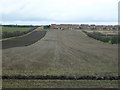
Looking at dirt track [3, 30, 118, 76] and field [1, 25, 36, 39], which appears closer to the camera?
dirt track [3, 30, 118, 76]

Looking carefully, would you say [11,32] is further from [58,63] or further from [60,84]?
[60,84]

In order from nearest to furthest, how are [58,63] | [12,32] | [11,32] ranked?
[58,63], [11,32], [12,32]

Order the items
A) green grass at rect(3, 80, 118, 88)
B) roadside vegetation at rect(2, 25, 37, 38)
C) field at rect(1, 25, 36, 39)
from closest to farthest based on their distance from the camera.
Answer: green grass at rect(3, 80, 118, 88)
field at rect(1, 25, 36, 39)
roadside vegetation at rect(2, 25, 37, 38)

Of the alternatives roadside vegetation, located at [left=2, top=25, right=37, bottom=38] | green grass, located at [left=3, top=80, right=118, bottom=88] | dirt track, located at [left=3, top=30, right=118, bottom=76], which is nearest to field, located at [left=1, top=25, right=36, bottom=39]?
roadside vegetation, located at [left=2, top=25, right=37, bottom=38]

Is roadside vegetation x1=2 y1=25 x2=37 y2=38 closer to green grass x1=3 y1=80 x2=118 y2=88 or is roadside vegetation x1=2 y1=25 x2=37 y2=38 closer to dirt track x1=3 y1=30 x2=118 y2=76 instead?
dirt track x1=3 y1=30 x2=118 y2=76

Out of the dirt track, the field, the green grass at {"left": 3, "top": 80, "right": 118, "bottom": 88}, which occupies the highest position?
the field

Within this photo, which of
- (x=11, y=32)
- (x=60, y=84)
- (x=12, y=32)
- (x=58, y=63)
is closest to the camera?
(x=60, y=84)

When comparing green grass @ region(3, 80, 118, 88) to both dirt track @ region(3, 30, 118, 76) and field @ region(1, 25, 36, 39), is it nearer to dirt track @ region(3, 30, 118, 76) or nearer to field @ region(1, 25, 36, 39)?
dirt track @ region(3, 30, 118, 76)

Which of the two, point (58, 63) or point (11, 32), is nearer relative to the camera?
point (58, 63)

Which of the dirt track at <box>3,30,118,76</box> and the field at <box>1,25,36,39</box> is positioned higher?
the field at <box>1,25,36,39</box>

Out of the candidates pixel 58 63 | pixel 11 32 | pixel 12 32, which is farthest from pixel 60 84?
pixel 12 32

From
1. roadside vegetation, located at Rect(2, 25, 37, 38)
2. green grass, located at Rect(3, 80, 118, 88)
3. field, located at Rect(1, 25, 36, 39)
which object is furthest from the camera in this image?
roadside vegetation, located at Rect(2, 25, 37, 38)

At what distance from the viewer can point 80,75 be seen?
949 centimetres

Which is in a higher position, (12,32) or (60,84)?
(12,32)
